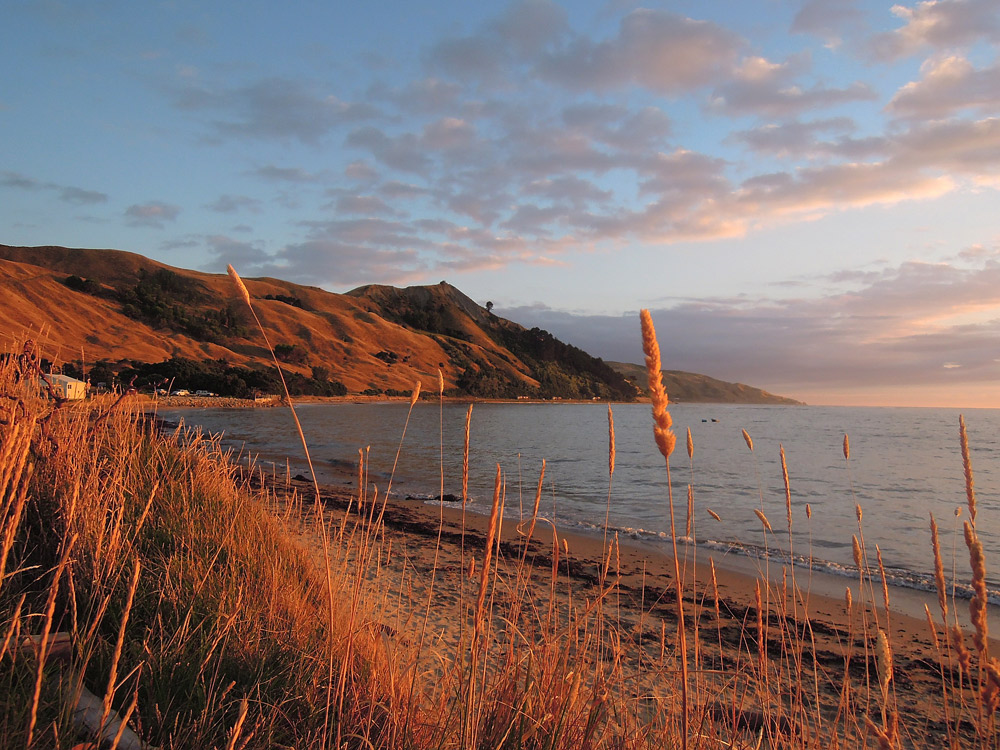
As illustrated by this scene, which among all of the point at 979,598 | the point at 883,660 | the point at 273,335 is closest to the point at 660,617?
the point at 883,660

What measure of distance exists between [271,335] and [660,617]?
91.4 metres

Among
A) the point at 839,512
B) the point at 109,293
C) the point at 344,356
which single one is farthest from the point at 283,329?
the point at 839,512

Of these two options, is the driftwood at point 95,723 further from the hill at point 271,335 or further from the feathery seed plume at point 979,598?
the hill at point 271,335

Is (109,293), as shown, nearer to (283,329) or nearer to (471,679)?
(283,329)

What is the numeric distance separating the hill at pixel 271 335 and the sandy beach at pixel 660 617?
100ft

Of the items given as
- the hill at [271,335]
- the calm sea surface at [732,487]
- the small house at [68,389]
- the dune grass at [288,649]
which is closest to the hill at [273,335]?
the hill at [271,335]

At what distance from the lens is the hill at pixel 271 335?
6206 cm

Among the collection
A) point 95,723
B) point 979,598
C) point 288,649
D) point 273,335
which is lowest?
point 288,649

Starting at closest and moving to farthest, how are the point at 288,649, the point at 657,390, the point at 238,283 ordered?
the point at 657,390 → the point at 238,283 → the point at 288,649

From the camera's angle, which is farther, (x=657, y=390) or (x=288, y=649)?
(x=288, y=649)

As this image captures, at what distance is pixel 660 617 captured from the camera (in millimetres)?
6484

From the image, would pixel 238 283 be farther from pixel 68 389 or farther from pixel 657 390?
pixel 68 389

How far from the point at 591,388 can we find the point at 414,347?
52271 millimetres

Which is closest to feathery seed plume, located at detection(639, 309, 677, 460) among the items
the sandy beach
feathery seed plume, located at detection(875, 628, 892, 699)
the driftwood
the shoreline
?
feathery seed plume, located at detection(875, 628, 892, 699)
